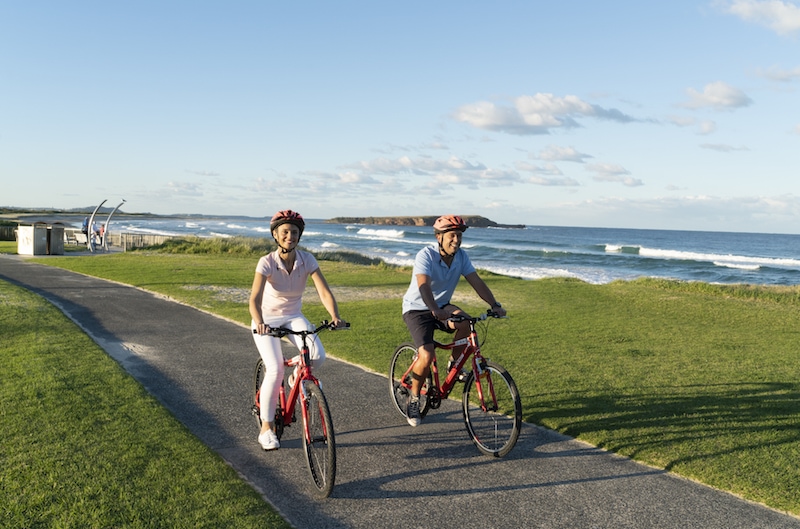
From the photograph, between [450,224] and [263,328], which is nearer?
Answer: [263,328]

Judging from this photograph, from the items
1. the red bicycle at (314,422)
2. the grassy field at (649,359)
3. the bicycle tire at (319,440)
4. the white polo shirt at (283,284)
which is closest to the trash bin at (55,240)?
the grassy field at (649,359)

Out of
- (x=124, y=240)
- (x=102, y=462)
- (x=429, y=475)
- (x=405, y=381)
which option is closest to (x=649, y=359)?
(x=405, y=381)

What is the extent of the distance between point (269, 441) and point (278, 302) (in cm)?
108

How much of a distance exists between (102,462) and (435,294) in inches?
119

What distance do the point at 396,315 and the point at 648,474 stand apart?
9.55 meters

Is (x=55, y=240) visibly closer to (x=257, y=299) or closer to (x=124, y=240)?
(x=124, y=240)

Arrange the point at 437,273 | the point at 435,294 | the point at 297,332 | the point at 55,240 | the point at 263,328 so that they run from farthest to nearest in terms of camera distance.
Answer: the point at 55,240, the point at 435,294, the point at 437,273, the point at 263,328, the point at 297,332

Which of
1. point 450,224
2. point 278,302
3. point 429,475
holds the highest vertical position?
point 450,224

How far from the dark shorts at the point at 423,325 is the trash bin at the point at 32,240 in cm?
3198

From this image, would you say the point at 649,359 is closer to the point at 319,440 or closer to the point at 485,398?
the point at 485,398

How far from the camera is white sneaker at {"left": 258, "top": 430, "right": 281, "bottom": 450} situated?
5.25 meters

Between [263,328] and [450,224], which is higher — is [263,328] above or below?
below

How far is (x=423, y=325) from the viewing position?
6113 millimetres

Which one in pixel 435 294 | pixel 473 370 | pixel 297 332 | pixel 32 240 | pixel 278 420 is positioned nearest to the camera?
pixel 297 332
